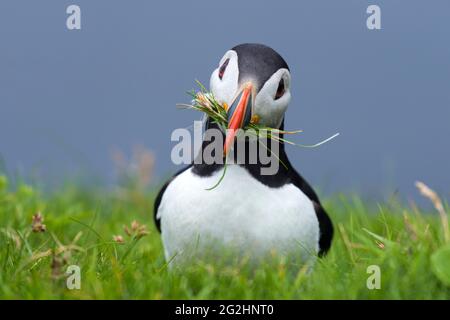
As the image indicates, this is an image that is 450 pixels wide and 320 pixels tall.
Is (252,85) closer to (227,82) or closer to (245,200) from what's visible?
(227,82)

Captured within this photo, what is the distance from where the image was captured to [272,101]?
358 centimetres

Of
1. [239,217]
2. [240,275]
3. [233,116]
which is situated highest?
[233,116]

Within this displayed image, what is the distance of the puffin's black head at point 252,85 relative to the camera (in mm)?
3424

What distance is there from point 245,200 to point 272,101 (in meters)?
0.47

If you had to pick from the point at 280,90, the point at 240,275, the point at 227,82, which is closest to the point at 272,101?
the point at 280,90

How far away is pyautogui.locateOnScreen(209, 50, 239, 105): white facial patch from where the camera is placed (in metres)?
3.52

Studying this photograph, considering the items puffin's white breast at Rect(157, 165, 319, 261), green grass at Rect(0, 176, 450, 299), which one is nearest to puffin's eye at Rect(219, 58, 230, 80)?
puffin's white breast at Rect(157, 165, 319, 261)

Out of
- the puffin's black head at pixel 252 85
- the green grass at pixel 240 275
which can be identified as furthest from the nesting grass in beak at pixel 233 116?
the green grass at pixel 240 275

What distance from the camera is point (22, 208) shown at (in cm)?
525

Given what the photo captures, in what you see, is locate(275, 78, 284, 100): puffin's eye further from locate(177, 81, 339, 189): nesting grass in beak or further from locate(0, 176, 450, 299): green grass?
locate(0, 176, 450, 299): green grass

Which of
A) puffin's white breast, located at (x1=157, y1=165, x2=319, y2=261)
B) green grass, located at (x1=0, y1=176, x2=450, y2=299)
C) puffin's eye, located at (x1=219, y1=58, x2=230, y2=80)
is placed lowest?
green grass, located at (x1=0, y1=176, x2=450, y2=299)

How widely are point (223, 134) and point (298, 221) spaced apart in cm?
52

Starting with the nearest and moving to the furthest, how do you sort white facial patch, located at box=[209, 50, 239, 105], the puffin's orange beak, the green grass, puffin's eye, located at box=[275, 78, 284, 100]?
the green grass → the puffin's orange beak → white facial patch, located at box=[209, 50, 239, 105] → puffin's eye, located at box=[275, 78, 284, 100]
